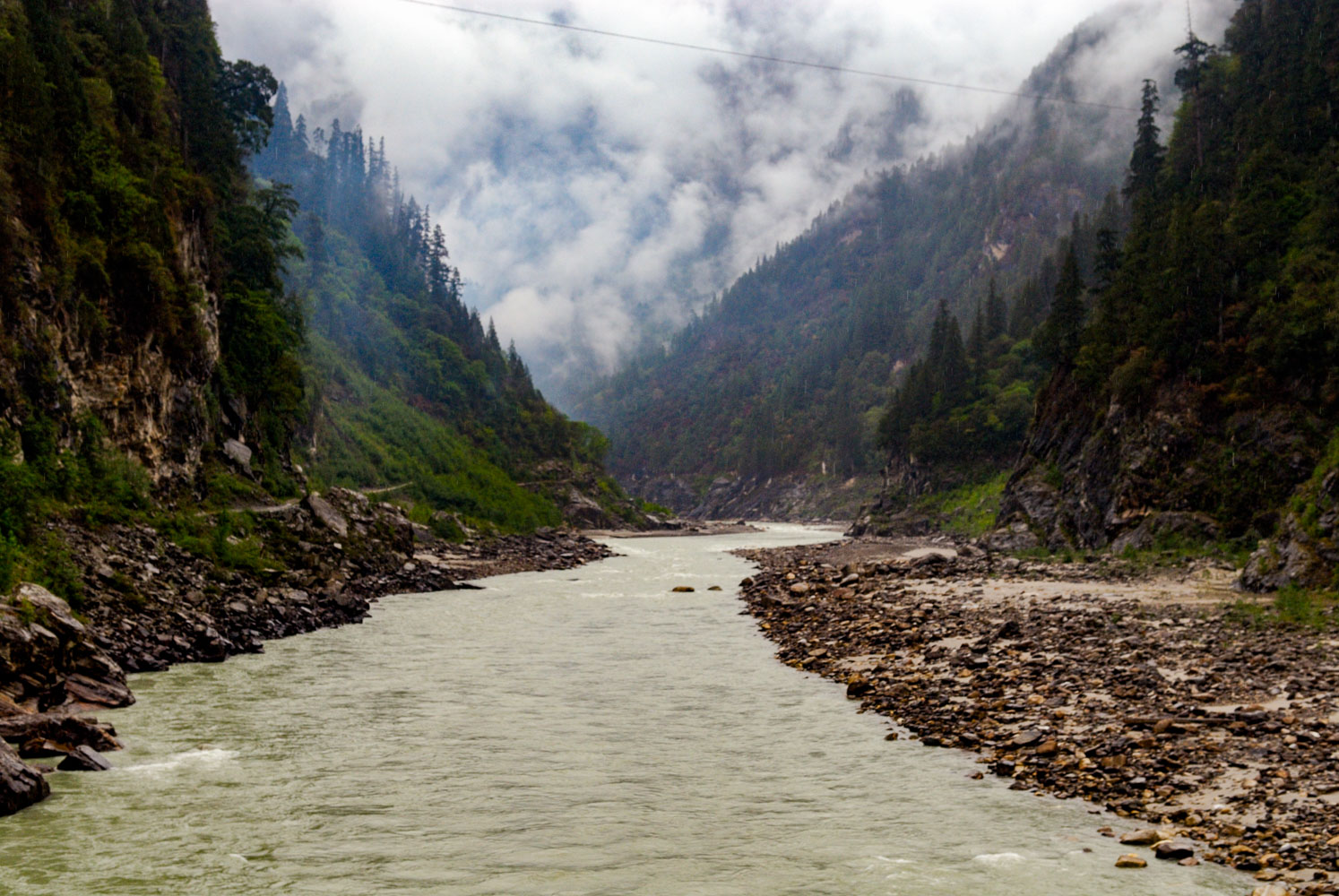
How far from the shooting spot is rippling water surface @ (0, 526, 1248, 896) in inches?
403

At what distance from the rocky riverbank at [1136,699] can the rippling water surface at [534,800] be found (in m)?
0.73

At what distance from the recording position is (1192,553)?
36844mm

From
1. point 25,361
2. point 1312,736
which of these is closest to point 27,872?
point 1312,736

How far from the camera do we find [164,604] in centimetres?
2617

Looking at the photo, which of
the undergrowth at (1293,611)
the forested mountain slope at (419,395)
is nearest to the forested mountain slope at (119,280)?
the forested mountain slope at (419,395)

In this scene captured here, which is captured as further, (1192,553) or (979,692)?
(1192,553)

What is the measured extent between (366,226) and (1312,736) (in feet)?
578

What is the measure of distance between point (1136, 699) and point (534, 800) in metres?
11.6

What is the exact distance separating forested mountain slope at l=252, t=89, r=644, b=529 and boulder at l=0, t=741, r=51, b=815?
205ft

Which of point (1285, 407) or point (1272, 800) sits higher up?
point (1285, 407)

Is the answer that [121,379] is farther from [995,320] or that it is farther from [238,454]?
[995,320]

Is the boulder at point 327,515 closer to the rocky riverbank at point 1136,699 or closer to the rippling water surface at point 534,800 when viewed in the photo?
the rippling water surface at point 534,800

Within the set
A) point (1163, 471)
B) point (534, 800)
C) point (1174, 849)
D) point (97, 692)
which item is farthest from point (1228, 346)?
point (97, 692)

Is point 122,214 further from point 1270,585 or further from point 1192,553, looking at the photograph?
point 1192,553
